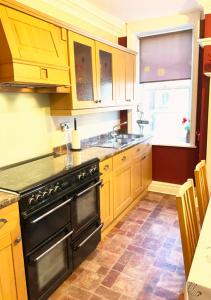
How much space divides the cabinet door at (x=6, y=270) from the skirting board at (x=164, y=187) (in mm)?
2842

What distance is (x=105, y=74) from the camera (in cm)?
293

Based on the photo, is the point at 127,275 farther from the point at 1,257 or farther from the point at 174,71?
the point at 174,71

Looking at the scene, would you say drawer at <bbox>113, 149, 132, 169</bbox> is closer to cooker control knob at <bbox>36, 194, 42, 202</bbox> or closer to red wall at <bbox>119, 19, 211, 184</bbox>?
red wall at <bbox>119, 19, 211, 184</bbox>

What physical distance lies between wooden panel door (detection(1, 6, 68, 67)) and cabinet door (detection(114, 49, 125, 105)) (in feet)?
3.43

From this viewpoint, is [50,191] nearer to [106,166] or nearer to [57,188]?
[57,188]

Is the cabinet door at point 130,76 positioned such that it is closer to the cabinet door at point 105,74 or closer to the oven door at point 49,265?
the cabinet door at point 105,74

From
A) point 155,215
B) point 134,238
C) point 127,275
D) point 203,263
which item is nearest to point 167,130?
point 155,215

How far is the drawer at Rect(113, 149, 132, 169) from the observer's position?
8.89ft

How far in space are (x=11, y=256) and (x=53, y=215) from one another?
392 millimetres

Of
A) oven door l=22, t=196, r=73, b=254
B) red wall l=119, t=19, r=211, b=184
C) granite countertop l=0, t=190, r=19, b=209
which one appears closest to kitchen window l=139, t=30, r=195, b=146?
red wall l=119, t=19, r=211, b=184

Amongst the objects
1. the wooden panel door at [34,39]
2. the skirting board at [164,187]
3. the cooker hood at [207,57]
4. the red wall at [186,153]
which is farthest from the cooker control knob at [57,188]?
the skirting board at [164,187]

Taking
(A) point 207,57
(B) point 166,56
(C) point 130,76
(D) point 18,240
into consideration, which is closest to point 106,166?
(D) point 18,240

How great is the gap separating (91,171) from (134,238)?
3.28 feet

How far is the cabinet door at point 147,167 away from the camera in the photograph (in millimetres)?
3625
